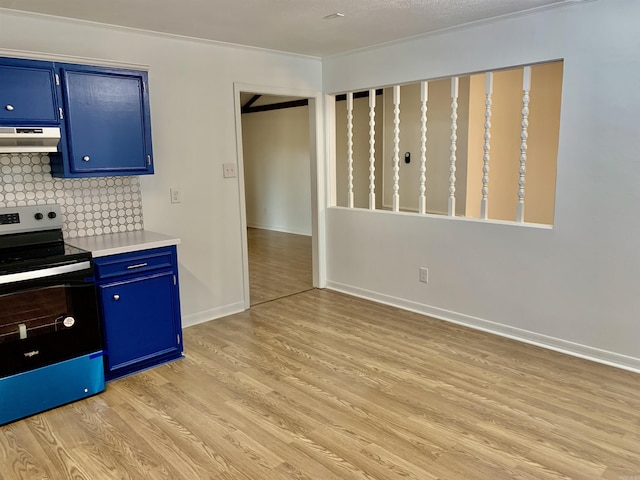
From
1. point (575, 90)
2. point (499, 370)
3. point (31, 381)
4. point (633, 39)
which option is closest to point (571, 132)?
point (575, 90)

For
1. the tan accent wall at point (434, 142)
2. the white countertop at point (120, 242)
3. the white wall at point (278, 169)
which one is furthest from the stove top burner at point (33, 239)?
the white wall at point (278, 169)

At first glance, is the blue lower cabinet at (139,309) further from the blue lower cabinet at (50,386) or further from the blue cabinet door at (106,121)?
the blue cabinet door at (106,121)

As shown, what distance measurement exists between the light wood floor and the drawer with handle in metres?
1.52

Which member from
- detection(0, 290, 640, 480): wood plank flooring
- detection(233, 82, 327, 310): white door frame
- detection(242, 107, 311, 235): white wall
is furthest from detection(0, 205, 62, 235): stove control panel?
detection(242, 107, 311, 235): white wall

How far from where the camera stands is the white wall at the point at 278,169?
8.25 m

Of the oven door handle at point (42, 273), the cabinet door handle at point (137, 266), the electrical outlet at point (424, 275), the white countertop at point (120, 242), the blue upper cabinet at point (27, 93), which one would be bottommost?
the electrical outlet at point (424, 275)

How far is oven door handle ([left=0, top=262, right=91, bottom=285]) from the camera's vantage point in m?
2.53

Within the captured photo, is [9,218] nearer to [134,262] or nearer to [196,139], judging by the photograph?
[134,262]

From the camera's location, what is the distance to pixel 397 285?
4.48 metres

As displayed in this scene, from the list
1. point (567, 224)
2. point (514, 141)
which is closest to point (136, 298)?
point (567, 224)

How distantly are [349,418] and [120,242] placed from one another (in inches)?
73.7

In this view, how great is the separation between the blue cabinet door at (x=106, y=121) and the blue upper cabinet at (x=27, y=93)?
0.29ft

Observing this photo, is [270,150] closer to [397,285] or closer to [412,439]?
[397,285]

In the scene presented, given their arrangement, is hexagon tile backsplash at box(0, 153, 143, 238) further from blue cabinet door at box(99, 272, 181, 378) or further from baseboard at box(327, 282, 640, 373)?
baseboard at box(327, 282, 640, 373)
